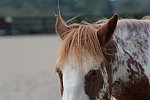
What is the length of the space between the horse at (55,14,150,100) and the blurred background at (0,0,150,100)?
543 mm

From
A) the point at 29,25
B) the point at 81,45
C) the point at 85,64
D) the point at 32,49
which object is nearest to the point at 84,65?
the point at 85,64

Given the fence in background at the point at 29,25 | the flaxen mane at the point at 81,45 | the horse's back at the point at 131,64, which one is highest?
the flaxen mane at the point at 81,45

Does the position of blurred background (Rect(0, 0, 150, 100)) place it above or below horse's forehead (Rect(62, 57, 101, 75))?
below

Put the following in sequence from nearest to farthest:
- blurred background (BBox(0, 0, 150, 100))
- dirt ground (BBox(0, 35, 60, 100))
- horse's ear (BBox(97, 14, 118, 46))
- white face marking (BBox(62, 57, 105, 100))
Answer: white face marking (BBox(62, 57, 105, 100)), horse's ear (BBox(97, 14, 118, 46)), dirt ground (BBox(0, 35, 60, 100)), blurred background (BBox(0, 0, 150, 100))

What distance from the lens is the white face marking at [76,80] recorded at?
2619mm

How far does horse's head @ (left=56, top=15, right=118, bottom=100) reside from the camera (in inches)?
104

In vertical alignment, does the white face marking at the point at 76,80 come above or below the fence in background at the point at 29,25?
above

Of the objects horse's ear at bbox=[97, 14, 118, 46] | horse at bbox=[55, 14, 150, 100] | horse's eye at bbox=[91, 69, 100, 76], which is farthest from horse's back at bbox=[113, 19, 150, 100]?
horse's eye at bbox=[91, 69, 100, 76]

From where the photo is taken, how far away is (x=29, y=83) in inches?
428

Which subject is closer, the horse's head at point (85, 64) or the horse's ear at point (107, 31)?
the horse's head at point (85, 64)

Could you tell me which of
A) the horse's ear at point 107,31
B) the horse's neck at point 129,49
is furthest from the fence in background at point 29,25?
the horse's ear at point 107,31

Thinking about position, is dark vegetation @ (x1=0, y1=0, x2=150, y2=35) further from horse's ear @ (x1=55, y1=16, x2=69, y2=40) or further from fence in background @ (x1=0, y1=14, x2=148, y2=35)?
horse's ear @ (x1=55, y1=16, x2=69, y2=40)

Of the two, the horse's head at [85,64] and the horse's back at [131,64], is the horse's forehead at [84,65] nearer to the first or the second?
the horse's head at [85,64]

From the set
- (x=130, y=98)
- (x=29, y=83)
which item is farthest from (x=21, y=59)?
(x=130, y=98)
